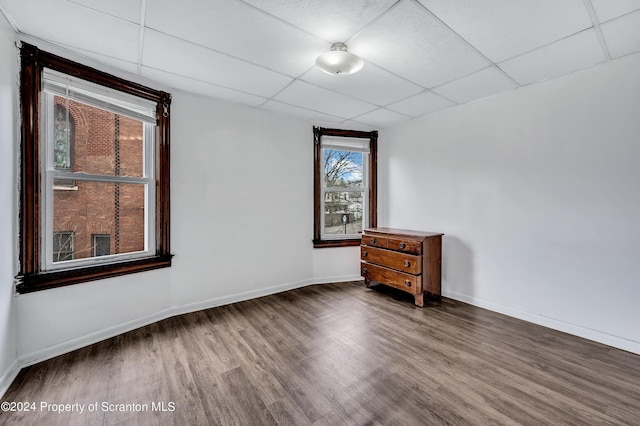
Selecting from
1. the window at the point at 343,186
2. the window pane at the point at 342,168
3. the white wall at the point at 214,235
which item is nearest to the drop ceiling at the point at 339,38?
the white wall at the point at 214,235

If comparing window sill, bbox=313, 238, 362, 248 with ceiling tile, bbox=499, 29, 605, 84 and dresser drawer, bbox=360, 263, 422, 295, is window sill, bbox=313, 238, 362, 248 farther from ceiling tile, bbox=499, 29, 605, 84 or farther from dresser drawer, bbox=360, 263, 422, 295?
ceiling tile, bbox=499, 29, 605, 84

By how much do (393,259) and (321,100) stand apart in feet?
6.87

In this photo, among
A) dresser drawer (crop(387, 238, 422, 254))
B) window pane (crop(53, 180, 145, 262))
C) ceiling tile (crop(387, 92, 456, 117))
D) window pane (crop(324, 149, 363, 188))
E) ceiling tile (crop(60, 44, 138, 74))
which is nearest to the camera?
ceiling tile (crop(60, 44, 138, 74))

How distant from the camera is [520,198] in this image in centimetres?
278

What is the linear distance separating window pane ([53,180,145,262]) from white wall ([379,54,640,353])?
3.45 metres

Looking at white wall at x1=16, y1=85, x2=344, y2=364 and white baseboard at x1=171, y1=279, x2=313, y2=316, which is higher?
white wall at x1=16, y1=85, x2=344, y2=364

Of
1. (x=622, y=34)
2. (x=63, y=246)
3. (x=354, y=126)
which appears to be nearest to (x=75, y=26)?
(x=63, y=246)

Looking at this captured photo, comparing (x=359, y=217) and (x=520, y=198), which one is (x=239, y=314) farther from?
(x=520, y=198)

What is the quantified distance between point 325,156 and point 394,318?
244cm

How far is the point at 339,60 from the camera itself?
2.03 meters

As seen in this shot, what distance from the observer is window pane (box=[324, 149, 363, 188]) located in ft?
Result: 13.5

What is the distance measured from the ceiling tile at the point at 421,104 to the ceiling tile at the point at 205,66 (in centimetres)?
141

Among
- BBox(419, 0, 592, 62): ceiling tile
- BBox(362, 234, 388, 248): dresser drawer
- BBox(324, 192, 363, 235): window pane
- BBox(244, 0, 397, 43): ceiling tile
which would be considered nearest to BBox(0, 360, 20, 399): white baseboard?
BBox(244, 0, 397, 43): ceiling tile

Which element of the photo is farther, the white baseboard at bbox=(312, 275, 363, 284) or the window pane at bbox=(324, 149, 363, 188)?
the window pane at bbox=(324, 149, 363, 188)
